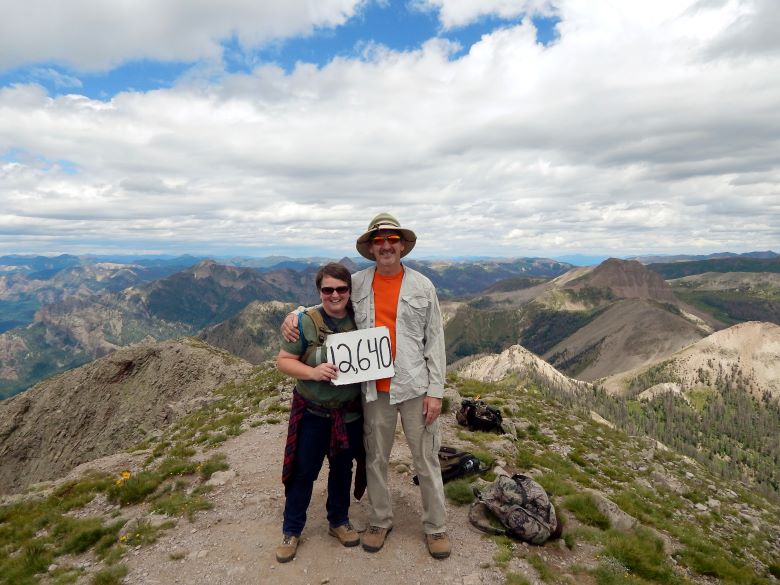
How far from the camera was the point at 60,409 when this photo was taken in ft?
135

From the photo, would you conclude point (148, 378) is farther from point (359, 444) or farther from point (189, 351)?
point (359, 444)

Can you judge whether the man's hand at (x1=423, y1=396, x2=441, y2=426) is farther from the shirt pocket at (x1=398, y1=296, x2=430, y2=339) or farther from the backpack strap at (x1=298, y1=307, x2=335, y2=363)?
the backpack strap at (x1=298, y1=307, x2=335, y2=363)

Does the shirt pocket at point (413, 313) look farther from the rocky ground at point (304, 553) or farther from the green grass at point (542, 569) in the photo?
the green grass at point (542, 569)

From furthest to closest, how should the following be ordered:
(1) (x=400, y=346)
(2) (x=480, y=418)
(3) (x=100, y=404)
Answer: (3) (x=100, y=404) → (2) (x=480, y=418) → (1) (x=400, y=346)

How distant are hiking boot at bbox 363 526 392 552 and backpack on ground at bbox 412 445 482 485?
11.4 ft

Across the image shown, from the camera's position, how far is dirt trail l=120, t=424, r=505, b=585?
7.98 m

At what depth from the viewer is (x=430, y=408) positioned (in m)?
7.69

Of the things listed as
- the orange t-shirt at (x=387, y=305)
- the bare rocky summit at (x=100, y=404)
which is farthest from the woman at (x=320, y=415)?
the bare rocky summit at (x=100, y=404)

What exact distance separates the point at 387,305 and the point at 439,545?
206 inches

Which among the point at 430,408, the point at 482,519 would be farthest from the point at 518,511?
the point at 430,408

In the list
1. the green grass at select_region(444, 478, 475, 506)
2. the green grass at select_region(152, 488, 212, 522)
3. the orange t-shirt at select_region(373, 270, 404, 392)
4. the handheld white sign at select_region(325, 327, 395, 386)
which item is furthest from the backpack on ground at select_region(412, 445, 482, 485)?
the handheld white sign at select_region(325, 327, 395, 386)

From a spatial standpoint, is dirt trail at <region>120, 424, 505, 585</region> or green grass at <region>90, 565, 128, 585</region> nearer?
dirt trail at <region>120, 424, 505, 585</region>

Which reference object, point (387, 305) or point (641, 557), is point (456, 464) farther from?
point (387, 305)

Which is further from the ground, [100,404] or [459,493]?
[459,493]
